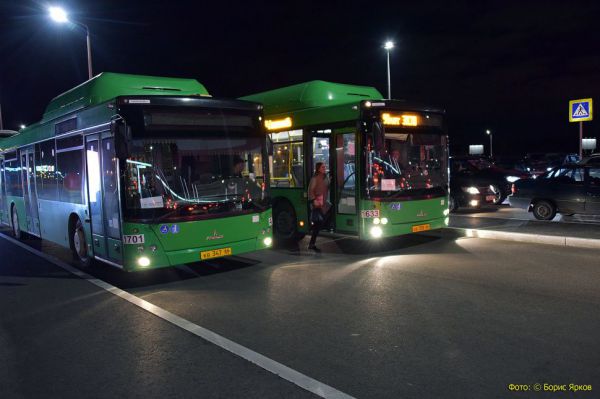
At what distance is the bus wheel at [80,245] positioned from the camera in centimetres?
974

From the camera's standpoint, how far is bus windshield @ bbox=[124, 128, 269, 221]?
7660 millimetres

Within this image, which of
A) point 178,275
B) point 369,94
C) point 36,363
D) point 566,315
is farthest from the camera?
point 369,94

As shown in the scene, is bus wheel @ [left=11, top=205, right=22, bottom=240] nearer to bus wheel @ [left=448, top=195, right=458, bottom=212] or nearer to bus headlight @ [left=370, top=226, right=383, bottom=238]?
bus headlight @ [left=370, top=226, right=383, bottom=238]

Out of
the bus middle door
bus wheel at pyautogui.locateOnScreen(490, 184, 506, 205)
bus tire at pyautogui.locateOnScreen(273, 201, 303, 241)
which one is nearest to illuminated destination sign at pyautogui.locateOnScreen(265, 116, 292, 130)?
the bus middle door

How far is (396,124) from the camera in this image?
10.4 meters

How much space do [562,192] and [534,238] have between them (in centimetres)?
357

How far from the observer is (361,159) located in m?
10.2

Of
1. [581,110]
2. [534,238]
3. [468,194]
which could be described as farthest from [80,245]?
[581,110]

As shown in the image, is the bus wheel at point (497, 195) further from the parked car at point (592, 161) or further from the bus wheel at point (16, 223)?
the bus wheel at point (16, 223)

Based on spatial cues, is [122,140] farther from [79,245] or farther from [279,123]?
[279,123]

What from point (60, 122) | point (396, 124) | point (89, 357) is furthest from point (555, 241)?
point (60, 122)

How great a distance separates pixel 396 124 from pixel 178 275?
5117 mm

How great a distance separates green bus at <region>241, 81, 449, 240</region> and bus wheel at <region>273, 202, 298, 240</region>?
24 millimetres

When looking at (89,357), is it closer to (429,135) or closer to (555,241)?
(429,135)
